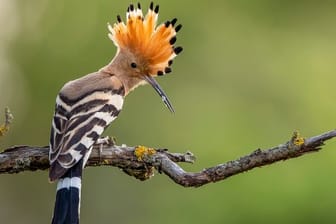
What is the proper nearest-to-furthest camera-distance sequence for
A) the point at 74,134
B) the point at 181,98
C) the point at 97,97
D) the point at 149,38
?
the point at 74,134, the point at 97,97, the point at 149,38, the point at 181,98

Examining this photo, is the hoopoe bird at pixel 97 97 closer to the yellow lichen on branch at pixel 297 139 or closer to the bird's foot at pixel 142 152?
the bird's foot at pixel 142 152

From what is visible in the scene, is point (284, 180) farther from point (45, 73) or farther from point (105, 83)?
point (105, 83)

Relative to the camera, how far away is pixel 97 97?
434 centimetres

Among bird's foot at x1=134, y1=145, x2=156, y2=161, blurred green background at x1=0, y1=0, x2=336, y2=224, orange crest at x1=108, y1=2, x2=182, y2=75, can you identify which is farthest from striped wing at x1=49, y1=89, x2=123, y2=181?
blurred green background at x1=0, y1=0, x2=336, y2=224

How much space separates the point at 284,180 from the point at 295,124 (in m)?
0.58

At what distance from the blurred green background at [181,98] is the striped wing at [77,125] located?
273 cm

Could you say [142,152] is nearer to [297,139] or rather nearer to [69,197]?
A: [69,197]

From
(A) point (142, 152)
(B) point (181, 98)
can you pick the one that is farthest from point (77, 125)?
(B) point (181, 98)

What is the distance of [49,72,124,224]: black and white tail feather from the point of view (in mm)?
4031

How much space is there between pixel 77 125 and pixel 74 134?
58mm

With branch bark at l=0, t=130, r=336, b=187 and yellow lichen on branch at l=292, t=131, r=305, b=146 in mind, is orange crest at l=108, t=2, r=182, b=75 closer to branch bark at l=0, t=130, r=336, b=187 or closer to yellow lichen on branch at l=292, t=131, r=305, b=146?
branch bark at l=0, t=130, r=336, b=187

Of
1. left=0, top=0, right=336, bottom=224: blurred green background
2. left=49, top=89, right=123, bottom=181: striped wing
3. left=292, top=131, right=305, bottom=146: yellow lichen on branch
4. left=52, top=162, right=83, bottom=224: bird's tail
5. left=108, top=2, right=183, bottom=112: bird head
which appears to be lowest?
left=292, top=131, right=305, bottom=146: yellow lichen on branch

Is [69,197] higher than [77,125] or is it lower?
lower

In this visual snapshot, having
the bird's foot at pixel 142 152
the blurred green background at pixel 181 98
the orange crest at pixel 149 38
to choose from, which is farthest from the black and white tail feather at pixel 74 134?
the blurred green background at pixel 181 98
